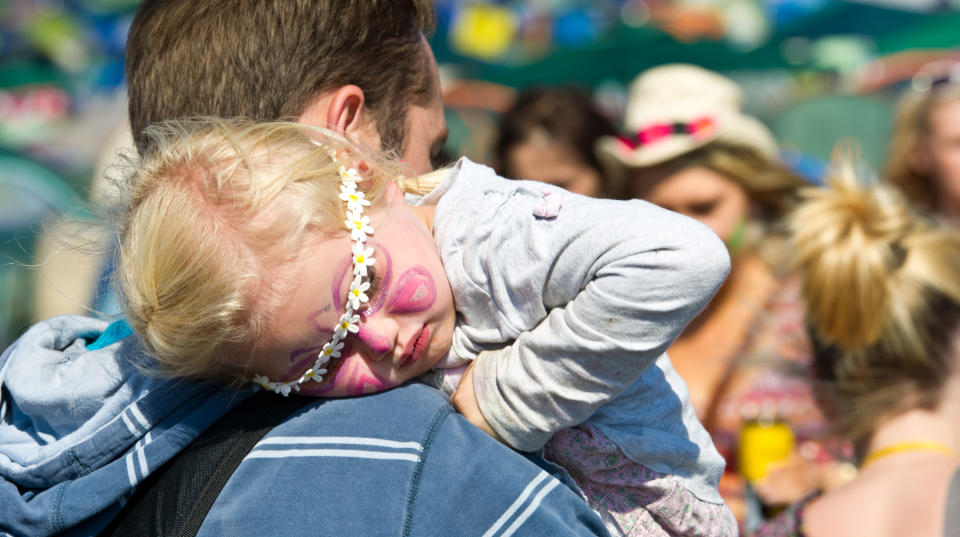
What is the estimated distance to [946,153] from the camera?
12.8ft

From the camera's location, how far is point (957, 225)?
3.76 m

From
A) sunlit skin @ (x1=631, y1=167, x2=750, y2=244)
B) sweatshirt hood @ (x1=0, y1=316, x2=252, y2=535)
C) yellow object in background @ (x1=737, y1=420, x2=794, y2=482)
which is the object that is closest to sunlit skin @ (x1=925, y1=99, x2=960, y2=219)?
sunlit skin @ (x1=631, y1=167, x2=750, y2=244)

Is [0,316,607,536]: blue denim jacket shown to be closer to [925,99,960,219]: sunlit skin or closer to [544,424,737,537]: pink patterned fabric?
[544,424,737,537]: pink patterned fabric

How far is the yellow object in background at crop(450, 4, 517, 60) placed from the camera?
710 centimetres

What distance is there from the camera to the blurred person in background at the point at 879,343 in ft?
7.79

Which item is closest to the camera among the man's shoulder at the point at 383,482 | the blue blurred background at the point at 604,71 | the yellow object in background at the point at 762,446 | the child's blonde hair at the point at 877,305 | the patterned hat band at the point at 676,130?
the man's shoulder at the point at 383,482

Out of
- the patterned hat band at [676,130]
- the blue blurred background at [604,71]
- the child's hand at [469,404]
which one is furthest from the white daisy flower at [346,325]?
the blue blurred background at [604,71]

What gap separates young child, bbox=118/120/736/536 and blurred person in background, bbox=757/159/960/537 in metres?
1.21

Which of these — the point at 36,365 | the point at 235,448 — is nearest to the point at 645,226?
the point at 235,448

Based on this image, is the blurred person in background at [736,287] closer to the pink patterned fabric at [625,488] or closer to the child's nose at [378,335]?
the pink patterned fabric at [625,488]

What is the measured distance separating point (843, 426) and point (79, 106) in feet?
26.2

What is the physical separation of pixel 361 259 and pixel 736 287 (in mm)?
2958

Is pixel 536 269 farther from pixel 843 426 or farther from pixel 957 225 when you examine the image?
pixel 957 225

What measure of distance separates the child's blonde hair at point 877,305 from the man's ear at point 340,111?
1.78 m
